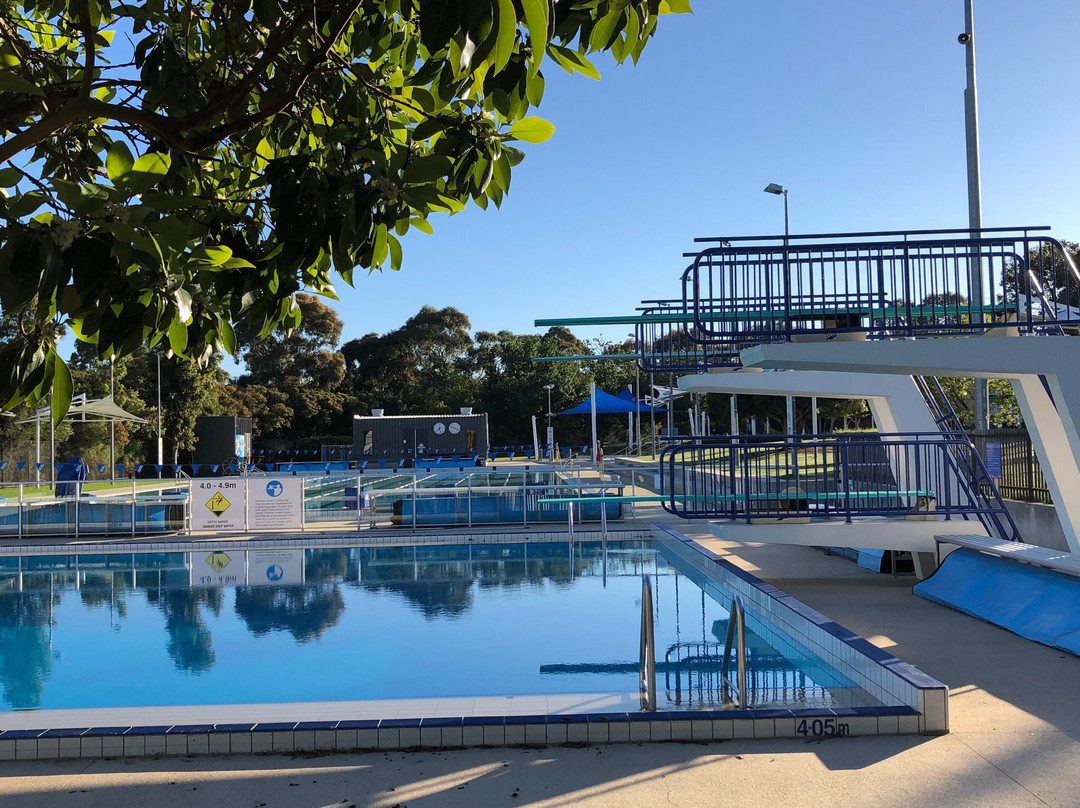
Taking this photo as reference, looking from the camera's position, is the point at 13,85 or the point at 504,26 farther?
the point at 13,85

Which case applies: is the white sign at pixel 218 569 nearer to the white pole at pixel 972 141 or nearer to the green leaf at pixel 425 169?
the white pole at pixel 972 141

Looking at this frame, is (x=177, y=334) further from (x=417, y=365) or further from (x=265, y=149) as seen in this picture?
(x=417, y=365)

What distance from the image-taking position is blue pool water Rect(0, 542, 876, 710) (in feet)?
26.3

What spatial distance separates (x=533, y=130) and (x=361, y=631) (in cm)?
914

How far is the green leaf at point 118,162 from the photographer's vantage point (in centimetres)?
177

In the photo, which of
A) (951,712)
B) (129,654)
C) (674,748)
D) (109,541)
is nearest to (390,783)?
(674,748)

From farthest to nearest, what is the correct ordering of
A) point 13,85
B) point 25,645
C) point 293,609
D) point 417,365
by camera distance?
point 417,365 < point 293,609 < point 25,645 < point 13,85

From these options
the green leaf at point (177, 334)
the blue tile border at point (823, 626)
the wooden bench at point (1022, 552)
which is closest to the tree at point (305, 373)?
the blue tile border at point (823, 626)

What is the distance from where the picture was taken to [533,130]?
6.95ft

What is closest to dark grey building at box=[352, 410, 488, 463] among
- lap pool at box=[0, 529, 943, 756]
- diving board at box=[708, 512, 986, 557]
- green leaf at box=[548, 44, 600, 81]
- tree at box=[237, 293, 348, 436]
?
tree at box=[237, 293, 348, 436]

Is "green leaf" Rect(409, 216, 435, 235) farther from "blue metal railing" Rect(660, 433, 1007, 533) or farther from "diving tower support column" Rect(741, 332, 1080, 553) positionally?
"blue metal railing" Rect(660, 433, 1007, 533)

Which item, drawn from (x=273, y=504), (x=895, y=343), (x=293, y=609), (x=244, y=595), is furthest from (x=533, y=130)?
(x=273, y=504)

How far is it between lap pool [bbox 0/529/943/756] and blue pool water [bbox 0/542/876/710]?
4 centimetres

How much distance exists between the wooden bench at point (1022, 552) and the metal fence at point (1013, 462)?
3.39m
